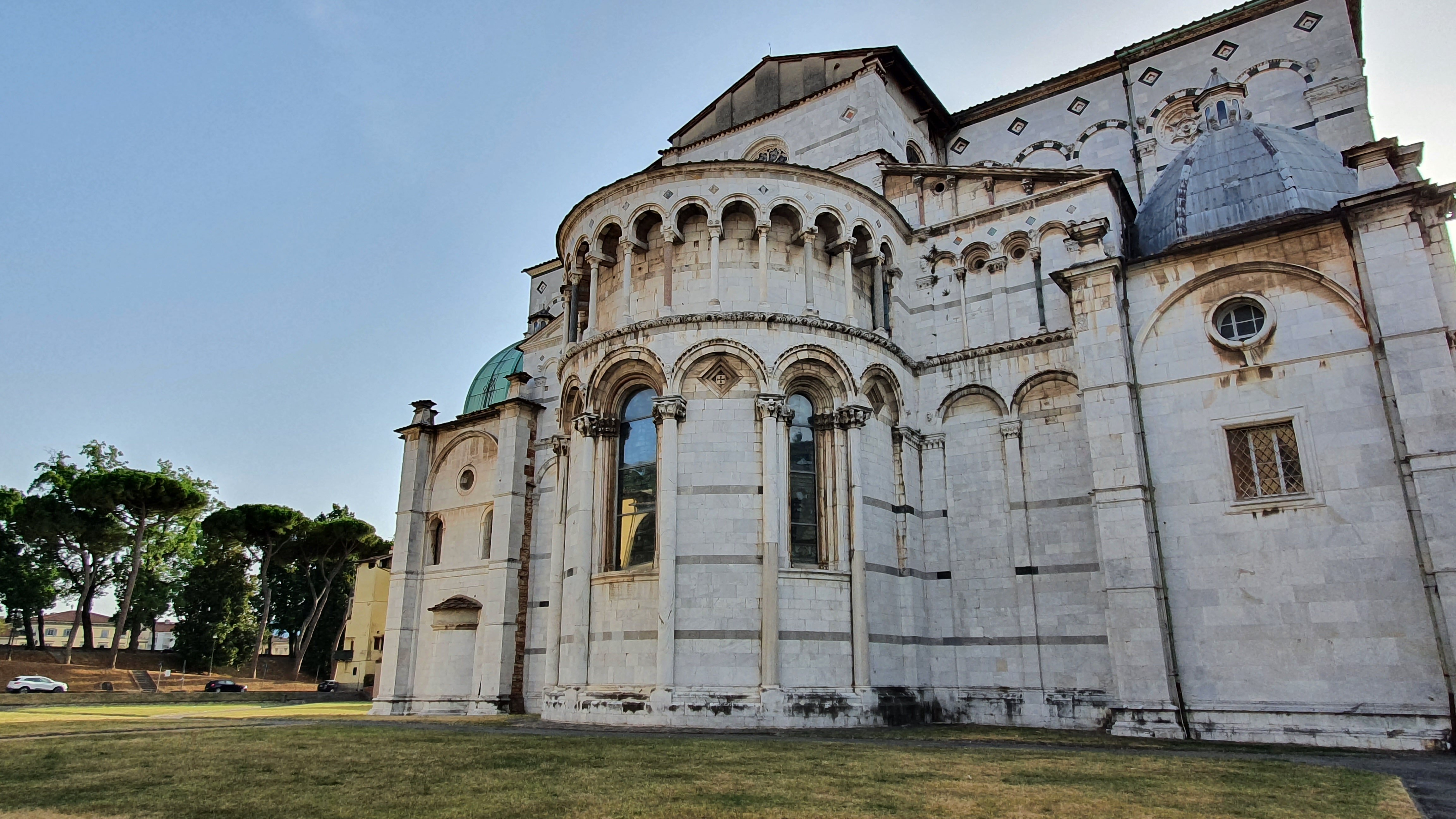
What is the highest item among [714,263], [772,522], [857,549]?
[714,263]

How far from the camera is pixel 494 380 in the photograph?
100.0 ft

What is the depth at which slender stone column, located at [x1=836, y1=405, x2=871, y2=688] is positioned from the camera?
1677cm

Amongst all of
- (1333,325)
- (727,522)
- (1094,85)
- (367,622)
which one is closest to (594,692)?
(727,522)

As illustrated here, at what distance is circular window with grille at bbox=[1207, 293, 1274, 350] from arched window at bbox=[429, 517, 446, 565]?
821 inches

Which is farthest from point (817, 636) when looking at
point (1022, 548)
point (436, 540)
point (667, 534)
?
point (436, 540)

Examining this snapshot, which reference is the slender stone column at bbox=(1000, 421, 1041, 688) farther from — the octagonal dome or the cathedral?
the octagonal dome

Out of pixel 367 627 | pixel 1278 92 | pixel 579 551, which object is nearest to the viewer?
pixel 579 551

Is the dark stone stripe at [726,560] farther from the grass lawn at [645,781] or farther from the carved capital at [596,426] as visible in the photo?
the grass lawn at [645,781]

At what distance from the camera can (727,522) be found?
16953mm

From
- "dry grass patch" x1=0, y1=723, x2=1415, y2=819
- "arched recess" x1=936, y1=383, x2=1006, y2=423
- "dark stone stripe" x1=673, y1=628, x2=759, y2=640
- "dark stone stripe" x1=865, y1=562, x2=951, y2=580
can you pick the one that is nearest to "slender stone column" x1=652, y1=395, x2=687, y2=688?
"dark stone stripe" x1=673, y1=628, x2=759, y2=640

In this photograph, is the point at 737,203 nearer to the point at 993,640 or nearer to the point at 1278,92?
the point at 993,640

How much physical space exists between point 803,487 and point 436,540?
1420cm

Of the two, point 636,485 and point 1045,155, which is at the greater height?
point 1045,155

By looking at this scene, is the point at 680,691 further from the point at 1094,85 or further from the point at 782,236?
the point at 1094,85
